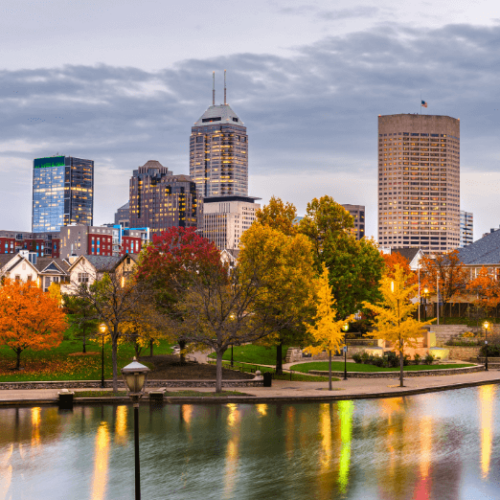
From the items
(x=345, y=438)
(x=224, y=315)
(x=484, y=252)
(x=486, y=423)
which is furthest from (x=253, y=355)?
(x=484, y=252)

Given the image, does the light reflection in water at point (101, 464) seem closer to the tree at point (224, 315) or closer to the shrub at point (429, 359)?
the tree at point (224, 315)

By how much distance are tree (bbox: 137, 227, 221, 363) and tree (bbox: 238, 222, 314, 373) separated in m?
3.91

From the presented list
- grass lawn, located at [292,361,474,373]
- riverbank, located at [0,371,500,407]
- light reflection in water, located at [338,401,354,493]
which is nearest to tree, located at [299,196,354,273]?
grass lawn, located at [292,361,474,373]

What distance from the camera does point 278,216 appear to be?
57094mm

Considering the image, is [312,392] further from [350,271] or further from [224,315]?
[350,271]

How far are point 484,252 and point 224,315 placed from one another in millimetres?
59307

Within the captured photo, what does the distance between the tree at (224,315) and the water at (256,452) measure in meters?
5.32

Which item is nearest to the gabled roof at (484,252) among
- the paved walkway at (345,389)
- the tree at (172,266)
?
the paved walkway at (345,389)

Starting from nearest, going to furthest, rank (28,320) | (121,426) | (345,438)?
(345,438)
(121,426)
(28,320)

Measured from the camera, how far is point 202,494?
61.4 ft

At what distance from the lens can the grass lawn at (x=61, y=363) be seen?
43.1 metres

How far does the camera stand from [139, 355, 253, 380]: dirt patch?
44.1 metres

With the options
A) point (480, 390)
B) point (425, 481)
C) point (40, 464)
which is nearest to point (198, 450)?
point (40, 464)

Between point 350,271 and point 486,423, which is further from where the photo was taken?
point 350,271
